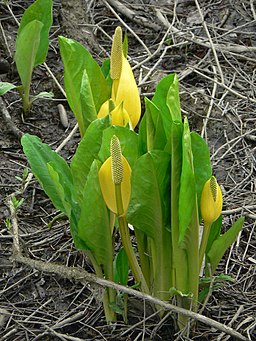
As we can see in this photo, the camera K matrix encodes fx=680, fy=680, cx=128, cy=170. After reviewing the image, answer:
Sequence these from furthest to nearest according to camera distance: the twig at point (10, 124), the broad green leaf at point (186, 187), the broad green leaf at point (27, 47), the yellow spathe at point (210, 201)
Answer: the twig at point (10, 124)
the broad green leaf at point (27, 47)
the yellow spathe at point (210, 201)
the broad green leaf at point (186, 187)

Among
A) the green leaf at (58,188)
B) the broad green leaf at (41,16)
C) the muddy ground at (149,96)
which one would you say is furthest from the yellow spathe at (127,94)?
the broad green leaf at (41,16)

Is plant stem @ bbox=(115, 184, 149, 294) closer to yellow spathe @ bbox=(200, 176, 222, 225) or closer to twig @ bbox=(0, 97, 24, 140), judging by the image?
yellow spathe @ bbox=(200, 176, 222, 225)

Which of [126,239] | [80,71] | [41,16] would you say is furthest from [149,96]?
[126,239]

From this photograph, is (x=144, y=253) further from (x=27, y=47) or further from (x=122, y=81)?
(x=27, y=47)

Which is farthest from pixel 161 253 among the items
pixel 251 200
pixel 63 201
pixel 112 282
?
pixel 251 200

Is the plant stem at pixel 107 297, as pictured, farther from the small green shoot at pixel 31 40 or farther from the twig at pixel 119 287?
the small green shoot at pixel 31 40

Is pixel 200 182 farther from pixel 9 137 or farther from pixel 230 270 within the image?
pixel 9 137

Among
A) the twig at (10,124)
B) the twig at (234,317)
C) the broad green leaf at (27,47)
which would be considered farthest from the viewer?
the twig at (10,124)
